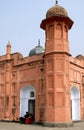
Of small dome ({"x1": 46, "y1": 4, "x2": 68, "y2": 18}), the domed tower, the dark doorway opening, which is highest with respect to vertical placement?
small dome ({"x1": 46, "y1": 4, "x2": 68, "y2": 18})

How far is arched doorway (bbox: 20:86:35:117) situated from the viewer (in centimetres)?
2222

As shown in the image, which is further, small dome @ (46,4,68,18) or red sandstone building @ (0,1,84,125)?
small dome @ (46,4,68,18)

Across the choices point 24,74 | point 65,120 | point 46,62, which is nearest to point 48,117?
point 65,120

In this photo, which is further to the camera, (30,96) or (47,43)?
(30,96)

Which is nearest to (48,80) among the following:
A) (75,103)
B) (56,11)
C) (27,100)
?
(27,100)

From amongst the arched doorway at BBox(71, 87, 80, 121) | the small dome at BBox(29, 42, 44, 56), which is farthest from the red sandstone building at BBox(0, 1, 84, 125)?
the small dome at BBox(29, 42, 44, 56)

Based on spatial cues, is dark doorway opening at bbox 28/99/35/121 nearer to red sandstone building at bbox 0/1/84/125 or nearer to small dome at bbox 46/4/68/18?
red sandstone building at bbox 0/1/84/125

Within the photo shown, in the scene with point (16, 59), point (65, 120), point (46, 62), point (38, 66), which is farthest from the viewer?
point (16, 59)

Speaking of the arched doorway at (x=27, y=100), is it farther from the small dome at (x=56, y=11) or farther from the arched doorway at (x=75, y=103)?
the small dome at (x=56, y=11)

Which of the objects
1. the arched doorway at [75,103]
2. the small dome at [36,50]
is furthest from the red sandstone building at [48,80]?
the small dome at [36,50]

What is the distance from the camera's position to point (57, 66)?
18.7 meters

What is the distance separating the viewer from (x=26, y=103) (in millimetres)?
22453

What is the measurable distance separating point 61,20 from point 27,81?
6.46m

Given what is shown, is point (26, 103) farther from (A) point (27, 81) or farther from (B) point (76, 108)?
(B) point (76, 108)
